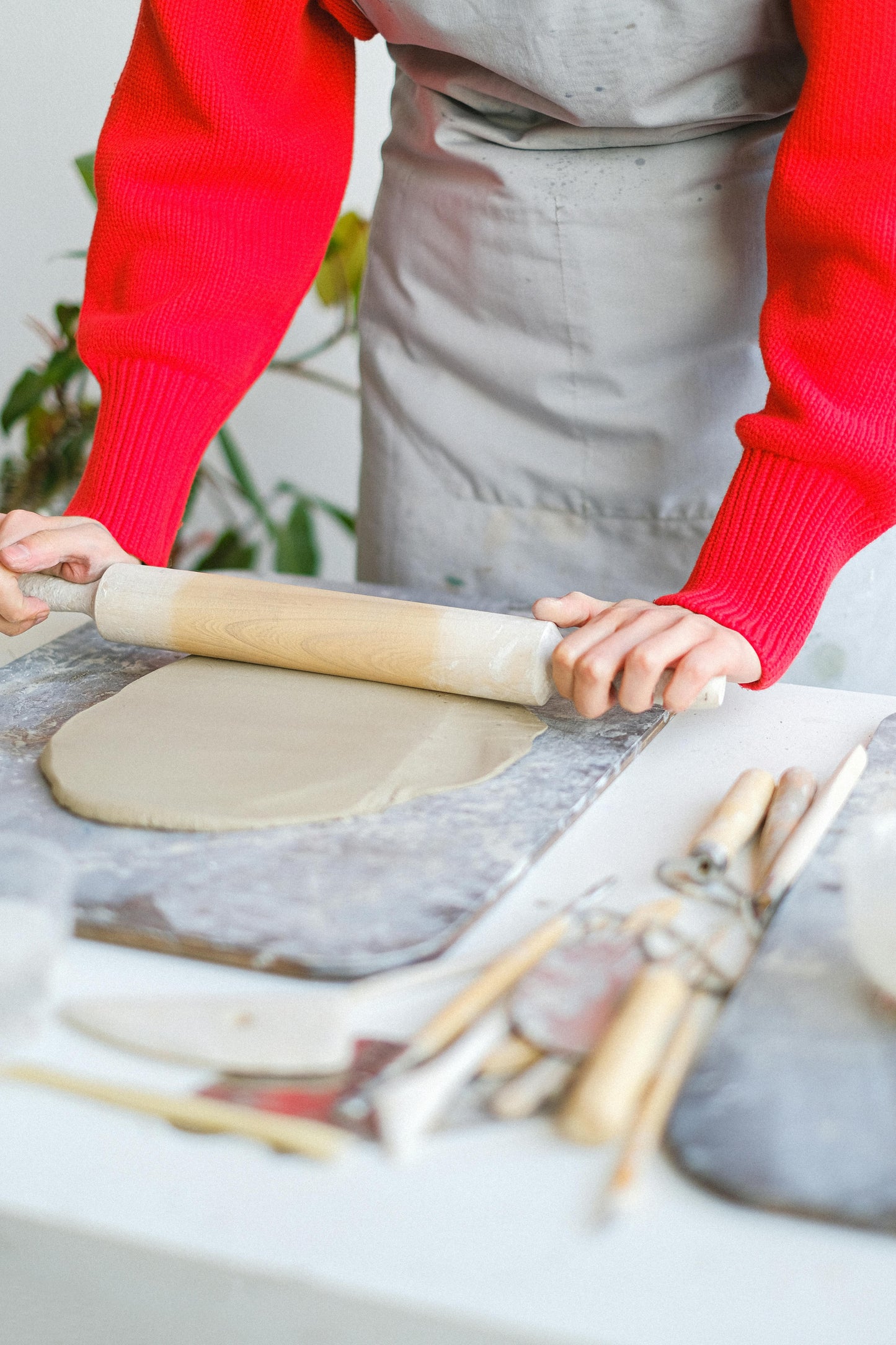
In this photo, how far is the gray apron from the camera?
43.0 inches

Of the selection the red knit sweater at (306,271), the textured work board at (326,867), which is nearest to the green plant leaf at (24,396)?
the red knit sweater at (306,271)

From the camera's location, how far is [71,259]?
2.58 meters

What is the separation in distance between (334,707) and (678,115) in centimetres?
65

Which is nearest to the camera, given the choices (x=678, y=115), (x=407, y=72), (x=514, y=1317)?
(x=514, y=1317)

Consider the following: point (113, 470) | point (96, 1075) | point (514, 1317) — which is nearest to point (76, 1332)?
point (96, 1075)

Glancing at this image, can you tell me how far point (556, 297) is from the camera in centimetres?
125

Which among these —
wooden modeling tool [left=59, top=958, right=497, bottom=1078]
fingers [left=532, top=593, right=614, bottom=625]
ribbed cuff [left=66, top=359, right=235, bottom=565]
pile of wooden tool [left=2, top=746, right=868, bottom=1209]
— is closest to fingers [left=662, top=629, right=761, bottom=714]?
fingers [left=532, top=593, right=614, bottom=625]

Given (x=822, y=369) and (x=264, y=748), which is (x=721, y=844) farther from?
(x=822, y=369)

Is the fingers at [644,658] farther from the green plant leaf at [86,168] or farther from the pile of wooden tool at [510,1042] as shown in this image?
the green plant leaf at [86,168]

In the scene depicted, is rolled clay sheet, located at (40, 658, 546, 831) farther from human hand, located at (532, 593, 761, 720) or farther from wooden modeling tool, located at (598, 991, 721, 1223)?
wooden modeling tool, located at (598, 991, 721, 1223)

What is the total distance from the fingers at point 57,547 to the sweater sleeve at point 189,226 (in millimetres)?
52

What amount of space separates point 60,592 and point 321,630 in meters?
0.28

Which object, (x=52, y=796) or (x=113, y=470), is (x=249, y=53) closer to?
(x=113, y=470)

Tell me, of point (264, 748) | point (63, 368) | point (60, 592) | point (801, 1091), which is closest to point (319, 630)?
point (264, 748)
